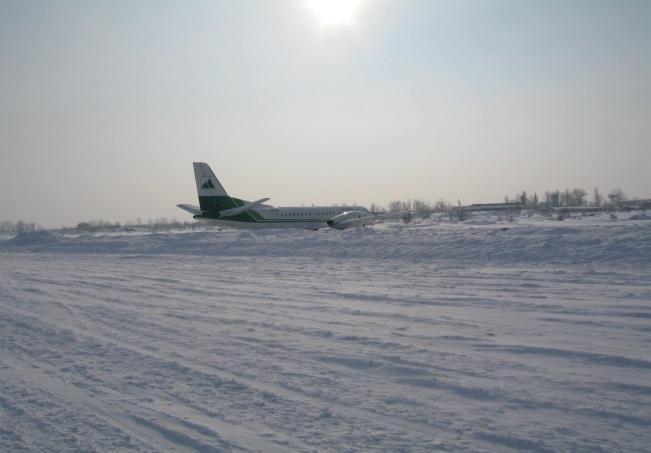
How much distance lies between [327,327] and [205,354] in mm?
1895

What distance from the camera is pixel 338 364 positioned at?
5539 mm

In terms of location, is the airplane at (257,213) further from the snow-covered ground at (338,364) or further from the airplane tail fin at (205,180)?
the snow-covered ground at (338,364)

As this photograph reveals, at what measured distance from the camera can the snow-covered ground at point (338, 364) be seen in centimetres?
384

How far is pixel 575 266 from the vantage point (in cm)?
1328

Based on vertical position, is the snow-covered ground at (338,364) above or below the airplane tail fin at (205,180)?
below

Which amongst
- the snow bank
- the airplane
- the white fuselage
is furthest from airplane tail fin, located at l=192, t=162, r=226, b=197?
the snow bank

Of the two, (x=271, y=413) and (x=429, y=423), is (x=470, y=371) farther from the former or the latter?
(x=271, y=413)

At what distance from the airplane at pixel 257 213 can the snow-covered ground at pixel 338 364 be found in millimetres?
23733

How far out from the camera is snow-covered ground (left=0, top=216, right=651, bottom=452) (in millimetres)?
3836

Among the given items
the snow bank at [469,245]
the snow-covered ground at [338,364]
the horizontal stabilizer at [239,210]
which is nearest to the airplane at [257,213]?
the horizontal stabilizer at [239,210]

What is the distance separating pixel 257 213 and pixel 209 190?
395 centimetres

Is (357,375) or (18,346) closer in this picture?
(357,375)

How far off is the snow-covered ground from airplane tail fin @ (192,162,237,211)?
2363 cm

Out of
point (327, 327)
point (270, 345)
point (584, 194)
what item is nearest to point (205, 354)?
point (270, 345)
